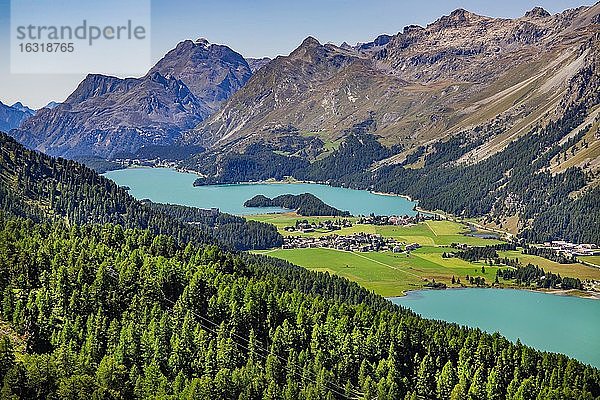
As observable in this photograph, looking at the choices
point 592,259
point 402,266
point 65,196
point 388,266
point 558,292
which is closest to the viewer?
point 558,292

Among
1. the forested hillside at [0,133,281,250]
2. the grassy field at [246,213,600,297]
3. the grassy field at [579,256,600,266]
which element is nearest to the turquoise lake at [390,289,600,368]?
the grassy field at [246,213,600,297]

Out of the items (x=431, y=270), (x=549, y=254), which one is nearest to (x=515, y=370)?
(x=431, y=270)

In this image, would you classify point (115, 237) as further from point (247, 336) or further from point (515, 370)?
point (515, 370)

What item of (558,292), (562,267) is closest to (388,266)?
(558,292)

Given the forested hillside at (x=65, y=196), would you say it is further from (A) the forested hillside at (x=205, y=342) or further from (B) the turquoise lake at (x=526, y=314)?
(B) the turquoise lake at (x=526, y=314)

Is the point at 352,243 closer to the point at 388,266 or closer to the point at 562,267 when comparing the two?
the point at 388,266
